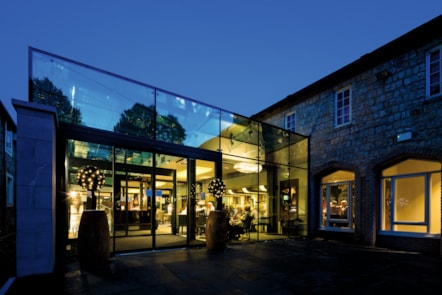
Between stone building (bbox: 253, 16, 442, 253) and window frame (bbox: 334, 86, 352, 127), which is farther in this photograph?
window frame (bbox: 334, 86, 352, 127)

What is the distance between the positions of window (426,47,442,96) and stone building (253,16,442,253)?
3 cm

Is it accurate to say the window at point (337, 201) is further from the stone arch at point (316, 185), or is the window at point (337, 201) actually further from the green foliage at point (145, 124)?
the green foliage at point (145, 124)

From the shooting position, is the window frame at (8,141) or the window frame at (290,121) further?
the window frame at (8,141)

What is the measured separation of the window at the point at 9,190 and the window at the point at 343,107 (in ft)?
52.6

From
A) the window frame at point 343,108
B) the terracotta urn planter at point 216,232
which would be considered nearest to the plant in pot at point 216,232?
the terracotta urn planter at point 216,232

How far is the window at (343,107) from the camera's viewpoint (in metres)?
10.5

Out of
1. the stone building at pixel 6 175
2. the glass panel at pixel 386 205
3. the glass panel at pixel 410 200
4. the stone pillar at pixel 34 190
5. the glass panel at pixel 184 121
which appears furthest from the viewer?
the stone building at pixel 6 175

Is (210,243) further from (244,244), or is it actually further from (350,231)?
(350,231)

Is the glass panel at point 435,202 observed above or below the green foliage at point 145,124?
below

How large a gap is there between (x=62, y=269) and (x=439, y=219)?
382 inches

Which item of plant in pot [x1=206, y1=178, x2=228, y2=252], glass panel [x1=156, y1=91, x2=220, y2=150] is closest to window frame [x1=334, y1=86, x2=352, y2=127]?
glass panel [x1=156, y1=91, x2=220, y2=150]

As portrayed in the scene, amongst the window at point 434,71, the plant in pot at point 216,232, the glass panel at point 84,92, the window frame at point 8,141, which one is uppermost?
the window at point 434,71

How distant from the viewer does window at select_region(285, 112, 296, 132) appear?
1288 cm

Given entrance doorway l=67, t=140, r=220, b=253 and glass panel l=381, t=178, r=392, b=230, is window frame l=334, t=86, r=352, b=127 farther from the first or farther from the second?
entrance doorway l=67, t=140, r=220, b=253
